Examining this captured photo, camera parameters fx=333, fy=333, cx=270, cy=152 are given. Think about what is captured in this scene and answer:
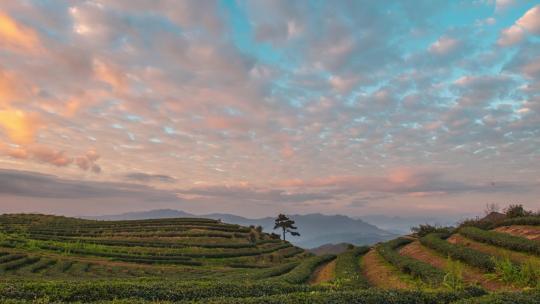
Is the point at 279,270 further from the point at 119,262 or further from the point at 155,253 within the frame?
the point at 155,253

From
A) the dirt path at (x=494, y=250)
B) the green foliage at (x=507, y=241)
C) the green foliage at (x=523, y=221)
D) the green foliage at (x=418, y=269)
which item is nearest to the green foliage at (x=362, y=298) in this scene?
the green foliage at (x=418, y=269)

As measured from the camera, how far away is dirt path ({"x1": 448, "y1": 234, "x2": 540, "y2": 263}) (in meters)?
25.7

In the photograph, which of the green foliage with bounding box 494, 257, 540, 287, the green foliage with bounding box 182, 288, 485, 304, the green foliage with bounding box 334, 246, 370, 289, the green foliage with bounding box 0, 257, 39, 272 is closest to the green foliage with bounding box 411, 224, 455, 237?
the green foliage with bounding box 334, 246, 370, 289

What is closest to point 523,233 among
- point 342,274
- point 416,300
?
point 342,274

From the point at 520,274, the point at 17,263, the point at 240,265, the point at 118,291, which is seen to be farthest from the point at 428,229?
the point at 17,263

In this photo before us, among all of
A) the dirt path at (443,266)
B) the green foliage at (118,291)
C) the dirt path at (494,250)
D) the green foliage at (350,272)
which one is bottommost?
the green foliage at (350,272)

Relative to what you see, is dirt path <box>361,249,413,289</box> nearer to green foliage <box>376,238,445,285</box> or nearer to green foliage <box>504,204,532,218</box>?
green foliage <box>376,238,445,285</box>

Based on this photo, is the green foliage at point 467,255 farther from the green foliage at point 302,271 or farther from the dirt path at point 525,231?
the green foliage at point 302,271

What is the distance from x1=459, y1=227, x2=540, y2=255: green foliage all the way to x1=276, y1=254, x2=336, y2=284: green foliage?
60.2 ft

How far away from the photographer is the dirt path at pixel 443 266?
74.1 feet

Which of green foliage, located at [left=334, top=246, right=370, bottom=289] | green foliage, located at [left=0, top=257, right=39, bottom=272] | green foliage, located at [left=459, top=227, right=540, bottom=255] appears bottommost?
green foliage, located at [left=0, top=257, right=39, bottom=272]

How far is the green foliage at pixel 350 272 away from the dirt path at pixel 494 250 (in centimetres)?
1137

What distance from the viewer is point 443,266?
30125 millimetres

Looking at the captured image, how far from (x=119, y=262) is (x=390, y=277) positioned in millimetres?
50429
